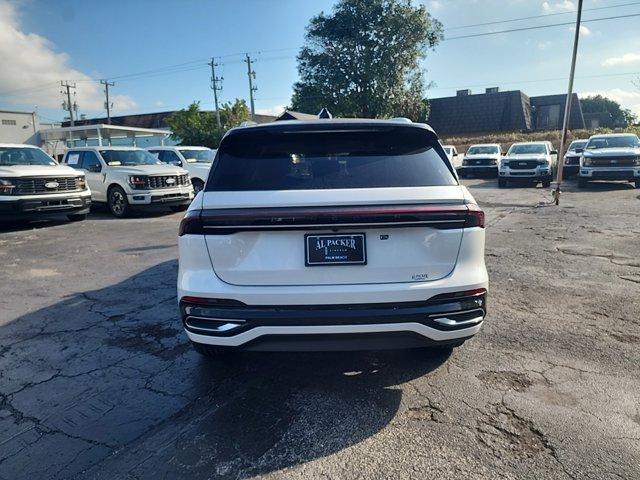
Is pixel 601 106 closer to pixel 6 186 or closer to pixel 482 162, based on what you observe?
pixel 482 162

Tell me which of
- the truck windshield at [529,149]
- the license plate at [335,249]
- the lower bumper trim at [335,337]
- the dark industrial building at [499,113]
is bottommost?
the lower bumper trim at [335,337]

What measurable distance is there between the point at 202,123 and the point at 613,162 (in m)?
36.2

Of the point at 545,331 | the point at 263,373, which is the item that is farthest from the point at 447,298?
the point at 545,331

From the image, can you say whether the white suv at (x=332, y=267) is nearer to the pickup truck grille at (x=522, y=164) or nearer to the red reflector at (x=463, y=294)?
the red reflector at (x=463, y=294)

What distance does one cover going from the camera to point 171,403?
3139 millimetres

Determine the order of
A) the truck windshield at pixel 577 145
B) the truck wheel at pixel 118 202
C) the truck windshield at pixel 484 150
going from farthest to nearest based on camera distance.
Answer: the truck windshield at pixel 484 150 < the truck windshield at pixel 577 145 < the truck wheel at pixel 118 202

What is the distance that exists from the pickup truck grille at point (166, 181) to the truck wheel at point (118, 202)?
76 cm

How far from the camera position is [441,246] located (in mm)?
2828

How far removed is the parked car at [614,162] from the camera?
1638cm

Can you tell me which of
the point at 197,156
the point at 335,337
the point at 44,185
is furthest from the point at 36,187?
the point at 335,337

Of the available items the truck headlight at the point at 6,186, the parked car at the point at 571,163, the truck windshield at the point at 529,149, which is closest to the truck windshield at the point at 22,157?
the truck headlight at the point at 6,186

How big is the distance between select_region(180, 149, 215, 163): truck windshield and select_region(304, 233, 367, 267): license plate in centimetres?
1475

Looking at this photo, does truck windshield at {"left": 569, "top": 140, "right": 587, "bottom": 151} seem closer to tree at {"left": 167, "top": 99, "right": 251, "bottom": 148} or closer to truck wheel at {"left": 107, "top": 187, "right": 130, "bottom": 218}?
truck wheel at {"left": 107, "top": 187, "right": 130, "bottom": 218}

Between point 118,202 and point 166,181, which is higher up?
point 166,181
